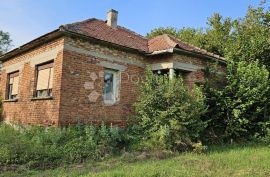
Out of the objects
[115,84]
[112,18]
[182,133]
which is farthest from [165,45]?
[182,133]

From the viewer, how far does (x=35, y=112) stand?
1347 centimetres

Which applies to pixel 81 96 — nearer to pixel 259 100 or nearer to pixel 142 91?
pixel 142 91

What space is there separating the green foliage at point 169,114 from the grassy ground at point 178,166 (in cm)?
87

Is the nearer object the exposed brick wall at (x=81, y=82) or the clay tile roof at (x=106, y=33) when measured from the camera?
the exposed brick wall at (x=81, y=82)

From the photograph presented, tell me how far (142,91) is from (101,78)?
2.13 m

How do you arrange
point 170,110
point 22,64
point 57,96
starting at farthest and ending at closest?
1. point 22,64
2. point 57,96
3. point 170,110

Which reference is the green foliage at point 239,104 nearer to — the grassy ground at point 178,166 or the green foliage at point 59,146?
the grassy ground at point 178,166

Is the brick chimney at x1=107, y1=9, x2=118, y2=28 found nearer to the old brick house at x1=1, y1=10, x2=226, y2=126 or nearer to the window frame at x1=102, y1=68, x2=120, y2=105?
the old brick house at x1=1, y1=10, x2=226, y2=126

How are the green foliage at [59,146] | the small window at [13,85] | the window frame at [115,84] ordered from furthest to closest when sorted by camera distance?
the small window at [13,85]
the window frame at [115,84]
the green foliage at [59,146]

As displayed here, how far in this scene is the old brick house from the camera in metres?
12.3

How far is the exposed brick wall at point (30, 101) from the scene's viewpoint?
12.2 metres

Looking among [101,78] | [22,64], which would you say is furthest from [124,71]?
[22,64]

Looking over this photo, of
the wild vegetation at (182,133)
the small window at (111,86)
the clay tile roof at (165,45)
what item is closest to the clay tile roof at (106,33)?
the clay tile roof at (165,45)

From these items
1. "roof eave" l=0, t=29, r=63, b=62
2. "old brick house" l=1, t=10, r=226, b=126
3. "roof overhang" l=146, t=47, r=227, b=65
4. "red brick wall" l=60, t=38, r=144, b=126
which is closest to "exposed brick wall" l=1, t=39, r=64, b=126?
"old brick house" l=1, t=10, r=226, b=126
